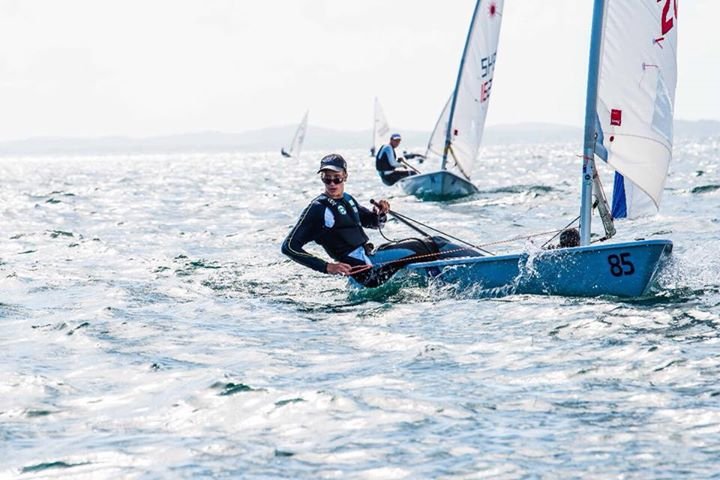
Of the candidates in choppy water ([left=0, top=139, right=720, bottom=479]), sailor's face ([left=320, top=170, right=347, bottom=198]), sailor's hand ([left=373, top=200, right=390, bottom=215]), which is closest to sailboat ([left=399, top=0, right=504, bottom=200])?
choppy water ([left=0, top=139, right=720, bottom=479])

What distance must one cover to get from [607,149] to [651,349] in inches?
107

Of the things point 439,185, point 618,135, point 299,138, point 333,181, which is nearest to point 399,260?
point 333,181

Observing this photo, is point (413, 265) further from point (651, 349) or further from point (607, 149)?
point (651, 349)

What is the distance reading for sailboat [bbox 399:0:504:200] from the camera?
21.2m

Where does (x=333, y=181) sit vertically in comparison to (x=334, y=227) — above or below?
above

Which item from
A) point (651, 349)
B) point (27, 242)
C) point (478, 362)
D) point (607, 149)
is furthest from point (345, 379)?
point (27, 242)

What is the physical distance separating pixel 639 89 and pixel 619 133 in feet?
1.45

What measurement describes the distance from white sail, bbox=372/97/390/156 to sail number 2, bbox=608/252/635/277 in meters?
42.8

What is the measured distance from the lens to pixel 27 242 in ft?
55.2

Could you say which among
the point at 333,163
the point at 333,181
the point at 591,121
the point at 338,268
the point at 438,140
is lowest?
the point at 338,268

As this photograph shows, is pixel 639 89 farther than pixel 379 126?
No

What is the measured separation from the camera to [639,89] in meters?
8.98

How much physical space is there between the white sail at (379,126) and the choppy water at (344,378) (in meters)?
39.7

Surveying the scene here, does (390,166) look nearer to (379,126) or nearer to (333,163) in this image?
(333,163)
